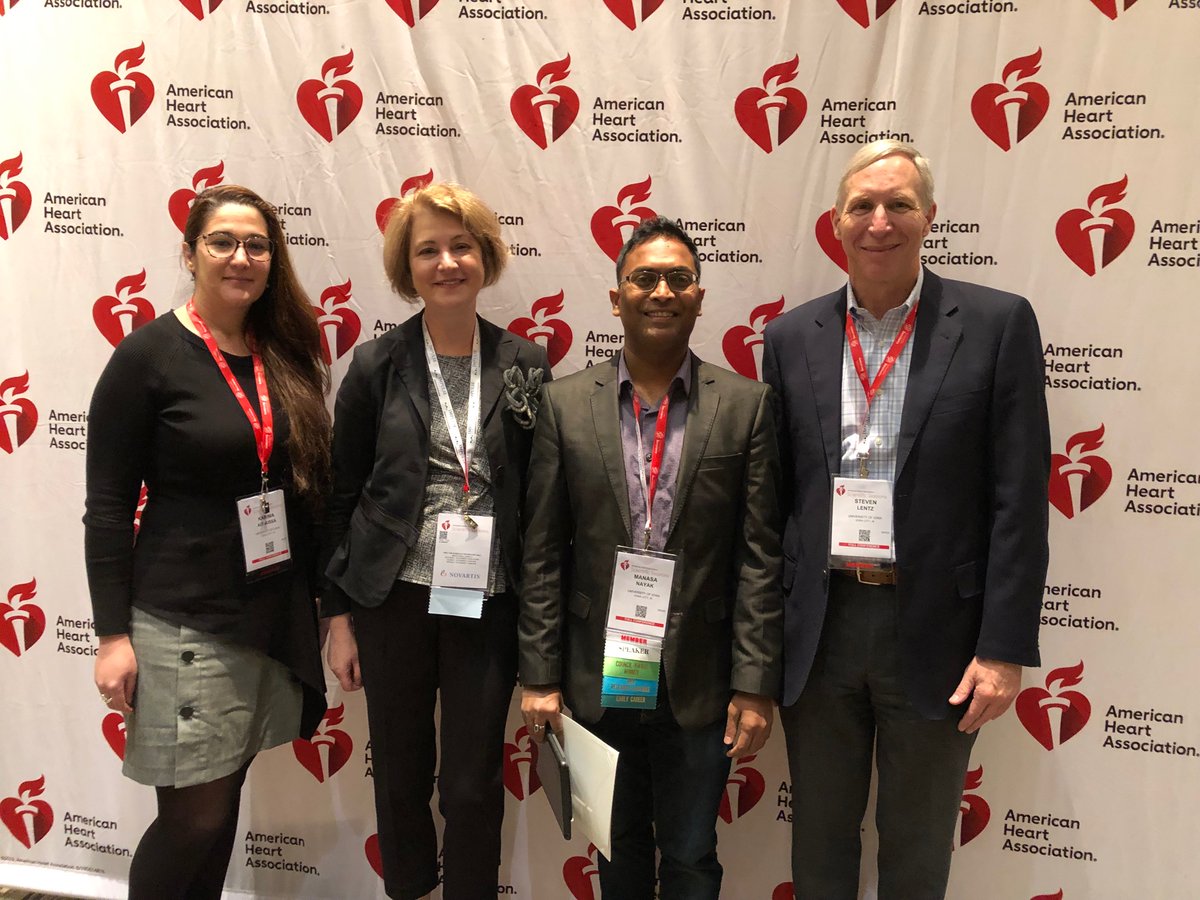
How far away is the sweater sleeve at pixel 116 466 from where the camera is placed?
1689mm

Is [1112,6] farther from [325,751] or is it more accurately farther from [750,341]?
[325,751]

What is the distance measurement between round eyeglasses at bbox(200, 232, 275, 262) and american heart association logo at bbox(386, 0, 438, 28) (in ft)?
3.01

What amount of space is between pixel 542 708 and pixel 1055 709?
1614mm

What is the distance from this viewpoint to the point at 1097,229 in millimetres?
2045

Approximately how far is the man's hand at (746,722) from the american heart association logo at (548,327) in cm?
117

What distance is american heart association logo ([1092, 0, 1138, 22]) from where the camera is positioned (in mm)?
1971

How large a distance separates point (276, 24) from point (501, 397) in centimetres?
147

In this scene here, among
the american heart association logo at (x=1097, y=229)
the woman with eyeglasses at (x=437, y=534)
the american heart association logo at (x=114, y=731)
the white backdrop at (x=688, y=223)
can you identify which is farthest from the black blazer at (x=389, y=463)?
the american heart association logo at (x=1097, y=229)

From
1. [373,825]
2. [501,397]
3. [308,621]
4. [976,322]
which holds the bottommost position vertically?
[373,825]

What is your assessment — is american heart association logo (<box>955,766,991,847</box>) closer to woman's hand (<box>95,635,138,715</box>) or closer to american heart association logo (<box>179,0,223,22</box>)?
woman's hand (<box>95,635,138,715</box>)

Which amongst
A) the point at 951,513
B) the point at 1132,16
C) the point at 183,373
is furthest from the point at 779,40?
the point at 183,373

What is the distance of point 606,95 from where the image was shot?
85.8 inches

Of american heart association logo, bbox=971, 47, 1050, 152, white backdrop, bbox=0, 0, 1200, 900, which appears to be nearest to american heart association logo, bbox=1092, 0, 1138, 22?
white backdrop, bbox=0, 0, 1200, 900

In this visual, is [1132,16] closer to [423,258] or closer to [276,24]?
[423,258]
